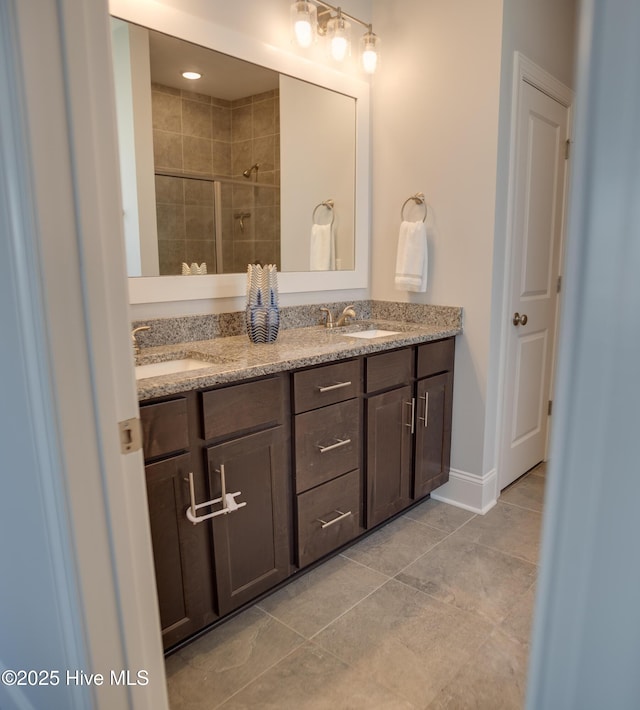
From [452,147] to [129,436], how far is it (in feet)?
6.84

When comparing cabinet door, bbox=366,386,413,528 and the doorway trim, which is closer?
cabinet door, bbox=366,386,413,528

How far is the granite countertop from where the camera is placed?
4.96ft

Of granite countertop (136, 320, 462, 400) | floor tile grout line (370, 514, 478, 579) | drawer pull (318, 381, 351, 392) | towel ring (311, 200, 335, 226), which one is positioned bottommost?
floor tile grout line (370, 514, 478, 579)

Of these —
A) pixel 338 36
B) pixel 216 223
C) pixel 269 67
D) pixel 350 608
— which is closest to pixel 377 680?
pixel 350 608

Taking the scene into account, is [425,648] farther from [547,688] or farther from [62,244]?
[62,244]

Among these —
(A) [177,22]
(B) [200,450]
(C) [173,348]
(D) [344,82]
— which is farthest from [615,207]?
(D) [344,82]

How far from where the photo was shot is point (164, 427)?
1.47 metres

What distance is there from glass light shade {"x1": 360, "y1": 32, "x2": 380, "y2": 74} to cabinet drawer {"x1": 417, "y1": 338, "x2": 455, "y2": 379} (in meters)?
1.35

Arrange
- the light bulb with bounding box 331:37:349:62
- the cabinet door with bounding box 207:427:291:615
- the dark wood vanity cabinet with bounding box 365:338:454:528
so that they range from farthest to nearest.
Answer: the light bulb with bounding box 331:37:349:62, the dark wood vanity cabinet with bounding box 365:338:454:528, the cabinet door with bounding box 207:427:291:615

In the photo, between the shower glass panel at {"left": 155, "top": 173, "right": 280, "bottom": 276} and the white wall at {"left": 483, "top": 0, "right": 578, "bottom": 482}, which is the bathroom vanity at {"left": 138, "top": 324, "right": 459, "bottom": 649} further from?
the shower glass panel at {"left": 155, "top": 173, "right": 280, "bottom": 276}

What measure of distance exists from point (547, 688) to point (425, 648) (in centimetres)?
135

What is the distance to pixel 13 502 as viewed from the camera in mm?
1078

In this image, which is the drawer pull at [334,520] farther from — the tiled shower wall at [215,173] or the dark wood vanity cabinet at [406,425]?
the tiled shower wall at [215,173]

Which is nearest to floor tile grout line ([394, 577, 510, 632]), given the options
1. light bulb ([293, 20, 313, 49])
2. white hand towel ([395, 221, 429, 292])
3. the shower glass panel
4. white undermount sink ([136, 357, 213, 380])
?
white undermount sink ([136, 357, 213, 380])
